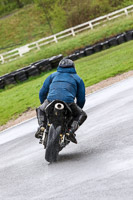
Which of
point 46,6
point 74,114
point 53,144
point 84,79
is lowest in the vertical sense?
point 46,6

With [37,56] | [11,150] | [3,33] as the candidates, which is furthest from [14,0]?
[11,150]

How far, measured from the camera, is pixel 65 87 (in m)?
8.20

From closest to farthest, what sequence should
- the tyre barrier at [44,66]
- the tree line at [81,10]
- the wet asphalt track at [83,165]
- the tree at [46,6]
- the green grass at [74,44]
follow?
the wet asphalt track at [83,165] < the tyre barrier at [44,66] < the green grass at [74,44] < the tree line at [81,10] < the tree at [46,6]

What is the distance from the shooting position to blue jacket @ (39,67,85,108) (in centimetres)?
812

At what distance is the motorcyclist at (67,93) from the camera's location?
26.7 ft

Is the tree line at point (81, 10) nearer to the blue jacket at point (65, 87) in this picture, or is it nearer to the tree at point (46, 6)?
the tree at point (46, 6)

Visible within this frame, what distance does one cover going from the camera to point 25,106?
1739 centimetres

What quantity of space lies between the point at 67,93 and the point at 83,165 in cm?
140

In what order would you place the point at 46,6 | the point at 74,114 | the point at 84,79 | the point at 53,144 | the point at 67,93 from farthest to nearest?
the point at 46,6 → the point at 84,79 → the point at 74,114 → the point at 67,93 → the point at 53,144

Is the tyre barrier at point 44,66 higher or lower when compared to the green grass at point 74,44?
higher

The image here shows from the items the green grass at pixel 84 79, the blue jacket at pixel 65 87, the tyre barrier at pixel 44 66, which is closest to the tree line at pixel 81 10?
the tyre barrier at pixel 44 66

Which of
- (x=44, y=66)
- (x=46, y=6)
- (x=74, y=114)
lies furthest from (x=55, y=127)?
(x=46, y=6)

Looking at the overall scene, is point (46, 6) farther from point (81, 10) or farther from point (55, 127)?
point (55, 127)

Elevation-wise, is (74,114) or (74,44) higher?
(74,114)
